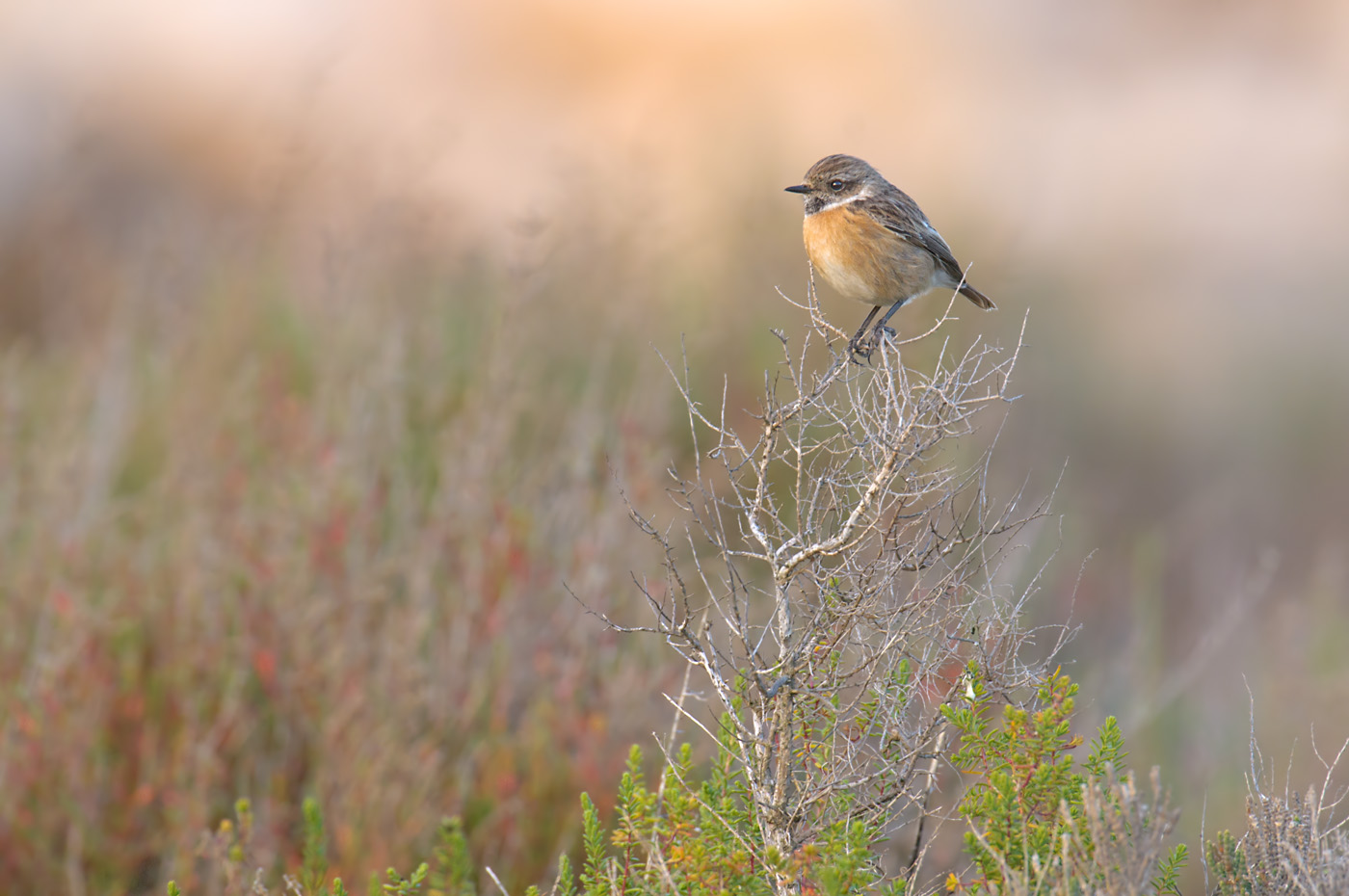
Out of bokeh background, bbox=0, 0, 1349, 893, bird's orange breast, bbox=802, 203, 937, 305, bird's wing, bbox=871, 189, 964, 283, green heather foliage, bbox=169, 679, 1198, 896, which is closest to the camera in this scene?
green heather foliage, bbox=169, 679, 1198, 896

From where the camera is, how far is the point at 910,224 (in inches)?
146

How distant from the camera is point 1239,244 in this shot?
14781 mm

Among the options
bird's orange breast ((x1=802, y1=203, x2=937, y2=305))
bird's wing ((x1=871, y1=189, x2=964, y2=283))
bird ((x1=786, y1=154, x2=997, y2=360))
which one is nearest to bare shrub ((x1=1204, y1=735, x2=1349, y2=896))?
bird ((x1=786, y1=154, x2=997, y2=360))

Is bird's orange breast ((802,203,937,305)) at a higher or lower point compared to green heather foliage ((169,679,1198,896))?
higher

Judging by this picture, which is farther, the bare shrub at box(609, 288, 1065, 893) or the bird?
the bird

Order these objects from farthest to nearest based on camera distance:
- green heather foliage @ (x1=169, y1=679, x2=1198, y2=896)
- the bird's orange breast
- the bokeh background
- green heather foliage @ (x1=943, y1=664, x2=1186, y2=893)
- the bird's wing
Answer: the bokeh background < the bird's wing < the bird's orange breast < green heather foliage @ (x1=943, y1=664, x2=1186, y2=893) < green heather foliage @ (x1=169, y1=679, x2=1198, y2=896)

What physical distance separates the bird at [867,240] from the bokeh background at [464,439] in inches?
42.4

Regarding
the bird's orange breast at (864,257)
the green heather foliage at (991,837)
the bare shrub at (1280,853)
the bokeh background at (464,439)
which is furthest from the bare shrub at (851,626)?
the bird's orange breast at (864,257)

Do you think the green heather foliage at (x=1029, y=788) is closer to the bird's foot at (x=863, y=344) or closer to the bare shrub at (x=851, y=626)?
the bare shrub at (x=851, y=626)

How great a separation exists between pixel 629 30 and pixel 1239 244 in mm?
8039

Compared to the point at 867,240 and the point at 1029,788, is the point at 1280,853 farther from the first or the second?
the point at 867,240

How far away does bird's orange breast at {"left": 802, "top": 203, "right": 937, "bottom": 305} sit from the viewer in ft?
11.5

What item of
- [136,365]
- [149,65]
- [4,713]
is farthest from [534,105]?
[4,713]

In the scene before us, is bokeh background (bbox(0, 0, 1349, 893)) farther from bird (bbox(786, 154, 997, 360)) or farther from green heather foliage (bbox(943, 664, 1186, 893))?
bird (bbox(786, 154, 997, 360))
